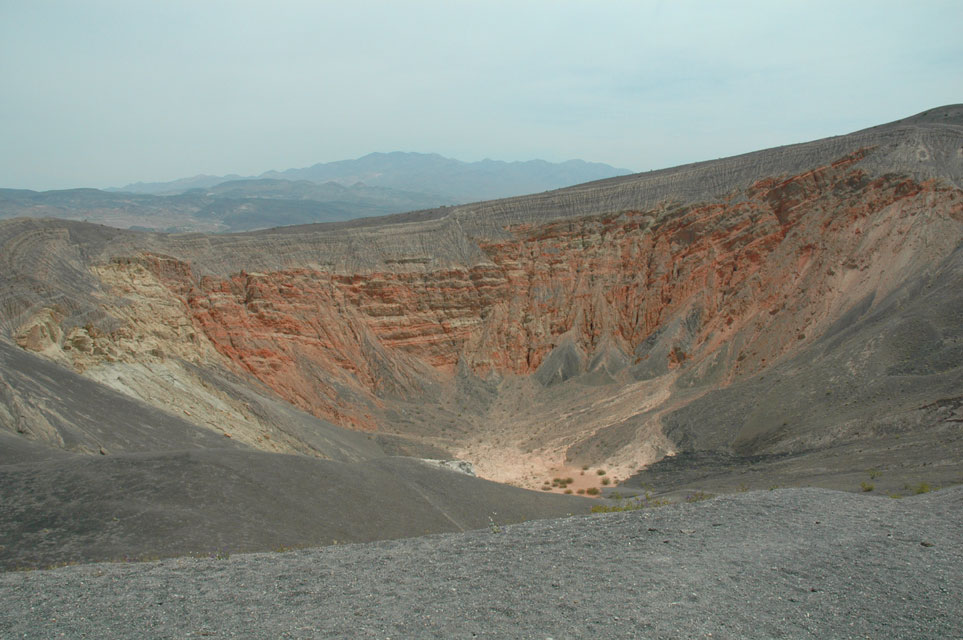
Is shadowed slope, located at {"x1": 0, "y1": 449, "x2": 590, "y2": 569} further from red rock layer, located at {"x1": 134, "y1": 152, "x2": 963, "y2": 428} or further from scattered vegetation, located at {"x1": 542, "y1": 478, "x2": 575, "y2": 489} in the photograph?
red rock layer, located at {"x1": 134, "y1": 152, "x2": 963, "y2": 428}

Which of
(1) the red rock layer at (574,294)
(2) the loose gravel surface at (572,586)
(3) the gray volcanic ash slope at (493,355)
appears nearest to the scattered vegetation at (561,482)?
(3) the gray volcanic ash slope at (493,355)

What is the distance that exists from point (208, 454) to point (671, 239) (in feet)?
94.4

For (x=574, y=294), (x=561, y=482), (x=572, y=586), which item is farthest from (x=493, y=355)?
(x=572, y=586)

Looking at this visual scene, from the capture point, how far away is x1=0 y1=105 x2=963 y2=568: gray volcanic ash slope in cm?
1435

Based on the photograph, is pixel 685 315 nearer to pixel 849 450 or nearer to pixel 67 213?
pixel 849 450

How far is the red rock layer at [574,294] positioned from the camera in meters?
29.9

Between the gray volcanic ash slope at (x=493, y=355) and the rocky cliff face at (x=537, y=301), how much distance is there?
131 millimetres

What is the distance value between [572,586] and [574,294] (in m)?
30.4

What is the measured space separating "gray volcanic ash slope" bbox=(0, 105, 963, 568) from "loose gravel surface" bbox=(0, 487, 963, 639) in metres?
3.15

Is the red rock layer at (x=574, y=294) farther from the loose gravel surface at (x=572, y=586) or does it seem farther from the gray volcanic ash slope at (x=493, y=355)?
the loose gravel surface at (x=572, y=586)

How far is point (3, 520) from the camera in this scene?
11.2 metres

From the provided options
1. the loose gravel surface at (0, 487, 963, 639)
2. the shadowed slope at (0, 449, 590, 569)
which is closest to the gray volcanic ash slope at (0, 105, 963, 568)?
the shadowed slope at (0, 449, 590, 569)

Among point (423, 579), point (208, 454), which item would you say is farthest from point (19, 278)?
point (423, 579)

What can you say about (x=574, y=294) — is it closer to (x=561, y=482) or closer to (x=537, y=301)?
(x=537, y=301)
